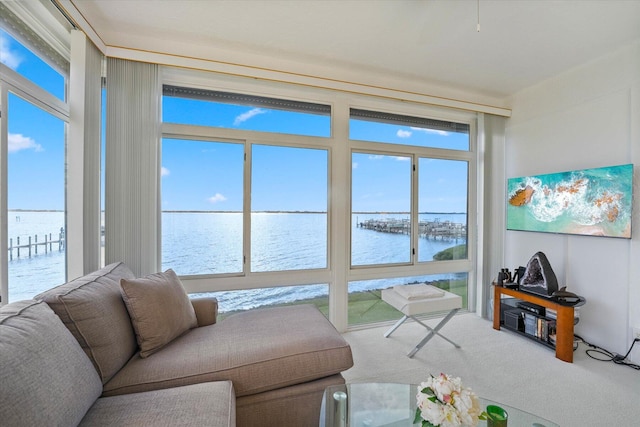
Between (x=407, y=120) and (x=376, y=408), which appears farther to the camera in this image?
(x=407, y=120)

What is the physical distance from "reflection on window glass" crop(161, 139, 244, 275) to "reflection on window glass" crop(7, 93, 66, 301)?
0.71m

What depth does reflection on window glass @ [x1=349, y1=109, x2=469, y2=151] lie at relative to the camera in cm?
307

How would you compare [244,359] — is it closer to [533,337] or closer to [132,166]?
[132,166]

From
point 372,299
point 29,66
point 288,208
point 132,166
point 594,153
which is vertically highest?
point 29,66

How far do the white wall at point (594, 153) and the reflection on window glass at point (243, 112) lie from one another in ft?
8.08

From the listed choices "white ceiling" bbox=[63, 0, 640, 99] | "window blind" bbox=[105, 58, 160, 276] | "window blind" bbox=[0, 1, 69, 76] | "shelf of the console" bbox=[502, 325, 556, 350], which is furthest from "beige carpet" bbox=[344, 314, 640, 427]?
"window blind" bbox=[0, 1, 69, 76]

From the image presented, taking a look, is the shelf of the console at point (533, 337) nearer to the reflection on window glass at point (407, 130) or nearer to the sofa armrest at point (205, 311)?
the reflection on window glass at point (407, 130)

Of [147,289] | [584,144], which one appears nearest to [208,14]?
[147,289]

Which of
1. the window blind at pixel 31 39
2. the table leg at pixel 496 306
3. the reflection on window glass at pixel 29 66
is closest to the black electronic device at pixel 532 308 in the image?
the table leg at pixel 496 306

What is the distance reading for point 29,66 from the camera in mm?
1733

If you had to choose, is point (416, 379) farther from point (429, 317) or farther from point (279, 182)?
point (279, 182)

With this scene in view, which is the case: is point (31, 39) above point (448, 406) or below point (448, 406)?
above

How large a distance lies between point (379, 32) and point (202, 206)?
221 centimetres

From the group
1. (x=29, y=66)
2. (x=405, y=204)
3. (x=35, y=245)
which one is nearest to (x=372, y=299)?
(x=405, y=204)
